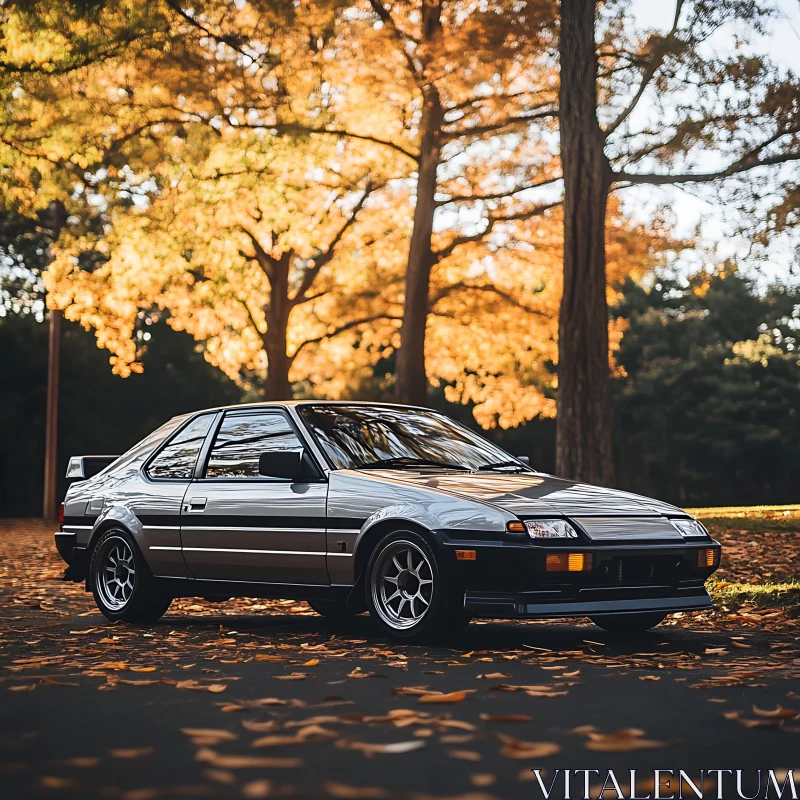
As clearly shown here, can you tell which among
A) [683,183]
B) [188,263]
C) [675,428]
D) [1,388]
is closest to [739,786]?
[683,183]

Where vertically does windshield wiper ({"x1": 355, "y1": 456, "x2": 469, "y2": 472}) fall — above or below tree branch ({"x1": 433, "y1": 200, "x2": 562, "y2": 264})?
below

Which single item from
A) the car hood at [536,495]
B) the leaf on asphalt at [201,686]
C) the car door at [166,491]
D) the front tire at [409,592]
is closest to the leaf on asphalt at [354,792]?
the leaf on asphalt at [201,686]

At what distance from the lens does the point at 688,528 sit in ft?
27.9

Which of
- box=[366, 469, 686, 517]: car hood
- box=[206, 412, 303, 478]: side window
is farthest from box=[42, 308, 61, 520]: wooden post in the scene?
box=[366, 469, 686, 517]: car hood

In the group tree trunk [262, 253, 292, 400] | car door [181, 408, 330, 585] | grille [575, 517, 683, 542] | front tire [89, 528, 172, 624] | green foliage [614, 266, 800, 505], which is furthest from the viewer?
green foliage [614, 266, 800, 505]

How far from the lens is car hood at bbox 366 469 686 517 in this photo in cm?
797

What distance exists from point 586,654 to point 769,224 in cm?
1273

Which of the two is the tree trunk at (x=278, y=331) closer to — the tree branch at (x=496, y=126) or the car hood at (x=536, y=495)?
the tree branch at (x=496, y=126)

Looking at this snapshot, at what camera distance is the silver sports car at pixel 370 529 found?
777 centimetres

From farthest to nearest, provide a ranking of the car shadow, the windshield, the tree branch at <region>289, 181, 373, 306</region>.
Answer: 1. the tree branch at <region>289, 181, 373, 306</region>
2. the windshield
3. the car shadow

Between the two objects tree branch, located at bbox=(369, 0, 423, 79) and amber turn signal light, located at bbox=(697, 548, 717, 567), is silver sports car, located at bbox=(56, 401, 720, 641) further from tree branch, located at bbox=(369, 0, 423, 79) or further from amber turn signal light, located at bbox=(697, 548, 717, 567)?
tree branch, located at bbox=(369, 0, 423, 79)

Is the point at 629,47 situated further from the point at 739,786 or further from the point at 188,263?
the point at 739,786

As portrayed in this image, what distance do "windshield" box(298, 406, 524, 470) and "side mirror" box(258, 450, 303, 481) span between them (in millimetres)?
396

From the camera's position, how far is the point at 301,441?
9.17 m
